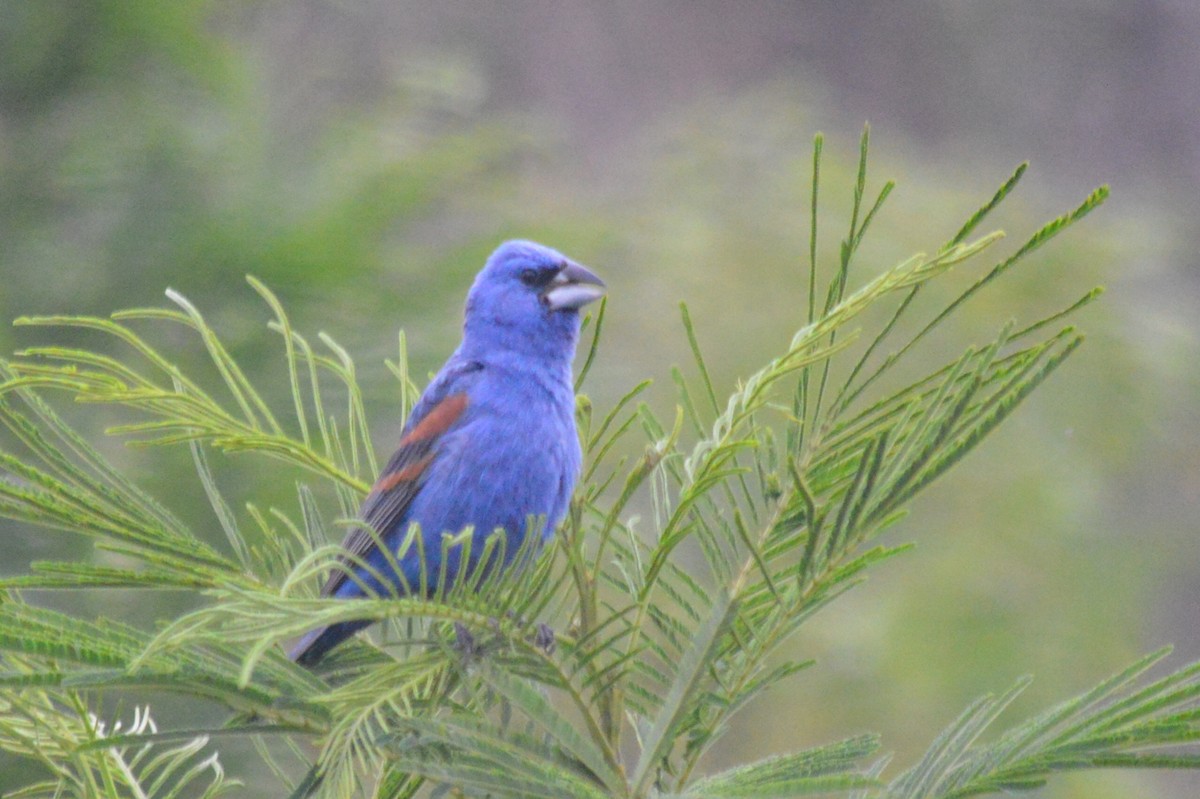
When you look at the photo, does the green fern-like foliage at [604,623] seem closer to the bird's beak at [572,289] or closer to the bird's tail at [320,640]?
the bird's tail at [320,640]


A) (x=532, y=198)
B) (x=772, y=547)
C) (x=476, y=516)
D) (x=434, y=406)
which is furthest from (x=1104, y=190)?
(x=532, y=198)

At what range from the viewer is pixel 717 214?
22.5ft

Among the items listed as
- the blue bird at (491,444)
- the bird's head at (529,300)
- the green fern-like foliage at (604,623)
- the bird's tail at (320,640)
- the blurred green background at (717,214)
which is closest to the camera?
the green fern-like foliage at (604,623)

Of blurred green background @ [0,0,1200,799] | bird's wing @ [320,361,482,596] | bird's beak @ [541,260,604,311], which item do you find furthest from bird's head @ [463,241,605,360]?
blurred green background @ [0,0,1200,799]

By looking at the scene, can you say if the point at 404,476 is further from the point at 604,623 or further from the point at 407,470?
the point at 604,623

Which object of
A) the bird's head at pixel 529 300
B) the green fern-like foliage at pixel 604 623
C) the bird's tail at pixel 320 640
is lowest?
the bird's tail at pixel 320 640

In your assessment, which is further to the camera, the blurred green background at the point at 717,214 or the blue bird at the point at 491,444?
the blurred green background at the point at 717,214

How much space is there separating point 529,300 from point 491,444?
0.41 m

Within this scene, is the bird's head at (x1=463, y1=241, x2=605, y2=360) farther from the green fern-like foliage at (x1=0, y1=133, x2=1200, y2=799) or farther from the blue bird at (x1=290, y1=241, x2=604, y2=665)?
the green fern-like foliage at (x1=0, y1=133, x2=1200, y2=799)

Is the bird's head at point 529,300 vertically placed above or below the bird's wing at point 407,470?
above

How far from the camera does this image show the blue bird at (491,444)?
2.42m

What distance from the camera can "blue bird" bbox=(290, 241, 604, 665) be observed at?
7.93 ft

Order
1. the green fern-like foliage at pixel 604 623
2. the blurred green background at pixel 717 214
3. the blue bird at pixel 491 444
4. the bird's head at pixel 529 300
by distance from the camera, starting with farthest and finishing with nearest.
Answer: the blurred green background at pixel 717 214 < the bird's head at pixel 529 300 < the blue bird at pixel 491 444 < the green fern-like foliage at pixel 604 623

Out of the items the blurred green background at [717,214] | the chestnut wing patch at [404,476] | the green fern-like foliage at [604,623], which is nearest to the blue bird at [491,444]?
the chestnut wing patch at [404,476]
